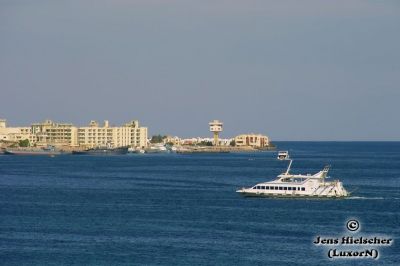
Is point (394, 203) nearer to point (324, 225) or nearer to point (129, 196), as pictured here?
point (324, 225)

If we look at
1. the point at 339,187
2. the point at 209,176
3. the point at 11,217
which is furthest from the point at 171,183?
the point at 11,217

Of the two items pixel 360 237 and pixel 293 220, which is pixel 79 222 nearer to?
pixel 293 220

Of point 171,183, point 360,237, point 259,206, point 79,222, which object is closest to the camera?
point 360,237

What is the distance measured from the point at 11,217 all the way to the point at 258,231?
657 inches

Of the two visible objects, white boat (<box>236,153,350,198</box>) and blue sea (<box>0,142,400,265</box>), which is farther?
white boat (<box>236,153,350,198</box>)

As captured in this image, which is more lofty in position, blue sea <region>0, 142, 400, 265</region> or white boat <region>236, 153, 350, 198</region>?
white boat <region>236, 153, 350, 198</region>

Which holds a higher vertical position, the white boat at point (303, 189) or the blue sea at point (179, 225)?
the white boat at point (303, 189)

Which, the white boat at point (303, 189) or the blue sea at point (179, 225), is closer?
the blue sea at point (179, 225)

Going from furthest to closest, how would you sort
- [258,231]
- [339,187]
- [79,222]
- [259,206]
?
[339,187]
[259,206]
[79,222]
[258,231]

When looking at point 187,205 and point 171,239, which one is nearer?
point 171,239

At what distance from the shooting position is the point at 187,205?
2601 inches

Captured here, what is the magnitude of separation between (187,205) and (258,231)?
16280 millimetres

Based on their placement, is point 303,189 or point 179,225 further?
point 303,189

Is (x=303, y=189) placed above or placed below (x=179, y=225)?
above
